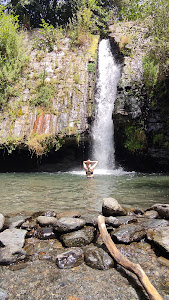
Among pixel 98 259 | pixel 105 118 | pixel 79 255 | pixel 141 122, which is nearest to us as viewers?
pixel 98 259

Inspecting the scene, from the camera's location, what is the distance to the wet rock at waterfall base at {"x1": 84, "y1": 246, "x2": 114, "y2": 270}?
2.48 m

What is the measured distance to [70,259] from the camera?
261cm

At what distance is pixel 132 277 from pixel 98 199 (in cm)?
316

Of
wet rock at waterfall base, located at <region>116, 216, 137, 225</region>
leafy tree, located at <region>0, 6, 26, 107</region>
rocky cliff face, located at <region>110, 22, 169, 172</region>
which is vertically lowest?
wet rock at waterfall base, located at <region>116, 216, 137, 225</region>

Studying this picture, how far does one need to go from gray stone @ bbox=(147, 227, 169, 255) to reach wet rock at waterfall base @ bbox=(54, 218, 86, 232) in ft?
3.60

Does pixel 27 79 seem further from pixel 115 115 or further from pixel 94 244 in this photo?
pixel 94 244

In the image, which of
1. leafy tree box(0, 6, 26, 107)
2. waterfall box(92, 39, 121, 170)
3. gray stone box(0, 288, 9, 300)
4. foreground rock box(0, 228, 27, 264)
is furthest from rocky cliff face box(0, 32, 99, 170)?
gray stone box(0, 288, 9, 300)

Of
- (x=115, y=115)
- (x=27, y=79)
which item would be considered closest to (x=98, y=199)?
(x=115, y=115)

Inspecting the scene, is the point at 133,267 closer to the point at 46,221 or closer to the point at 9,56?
the point at 46,221

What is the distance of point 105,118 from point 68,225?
10454mm

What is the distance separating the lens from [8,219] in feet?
12.6

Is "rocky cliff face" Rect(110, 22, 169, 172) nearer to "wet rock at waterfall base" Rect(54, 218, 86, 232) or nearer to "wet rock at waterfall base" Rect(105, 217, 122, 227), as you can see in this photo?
"wet rock at waterfall base" Rect(105, 217, 122, 227)

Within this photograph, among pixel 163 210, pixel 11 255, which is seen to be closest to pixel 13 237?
pixel 11 255

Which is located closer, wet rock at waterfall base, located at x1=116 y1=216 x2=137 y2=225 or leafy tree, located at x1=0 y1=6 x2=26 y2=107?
wet rock at waterfall base, located at x1=116 y1=216 x2=137 y2=225
